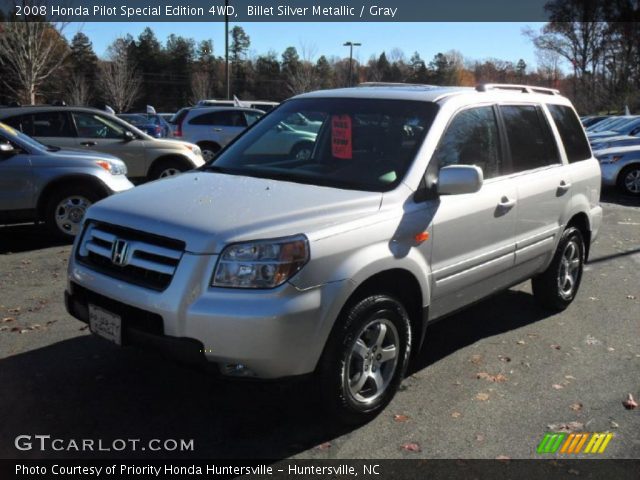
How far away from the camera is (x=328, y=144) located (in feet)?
14.7

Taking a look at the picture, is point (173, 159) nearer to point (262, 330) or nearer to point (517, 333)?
point (517, 333)

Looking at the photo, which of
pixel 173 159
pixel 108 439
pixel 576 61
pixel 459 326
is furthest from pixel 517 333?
pixel 576 61

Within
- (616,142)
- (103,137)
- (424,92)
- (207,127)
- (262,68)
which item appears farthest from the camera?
(262,68)

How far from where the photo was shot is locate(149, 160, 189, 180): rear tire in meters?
11.3

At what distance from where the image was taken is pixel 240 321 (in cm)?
306

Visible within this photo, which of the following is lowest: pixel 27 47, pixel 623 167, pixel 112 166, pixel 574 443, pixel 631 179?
pixel 574 443

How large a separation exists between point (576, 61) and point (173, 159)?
5313cm

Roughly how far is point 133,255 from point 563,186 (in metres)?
3.65

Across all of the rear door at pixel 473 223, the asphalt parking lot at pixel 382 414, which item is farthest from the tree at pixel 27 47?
the rear door at pixel 473 223

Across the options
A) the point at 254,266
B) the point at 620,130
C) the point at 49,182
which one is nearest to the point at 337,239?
the point at 254,266

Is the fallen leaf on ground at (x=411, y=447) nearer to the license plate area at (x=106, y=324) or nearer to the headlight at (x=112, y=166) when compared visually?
the license plate area at (x=106, y=324)

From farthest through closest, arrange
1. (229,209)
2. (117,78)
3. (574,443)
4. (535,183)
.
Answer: (117,78), (535,183), (574,443), (229,209)

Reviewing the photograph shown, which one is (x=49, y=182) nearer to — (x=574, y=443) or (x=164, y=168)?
(x=164, y=168)

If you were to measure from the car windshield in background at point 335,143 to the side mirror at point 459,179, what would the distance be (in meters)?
0.25
